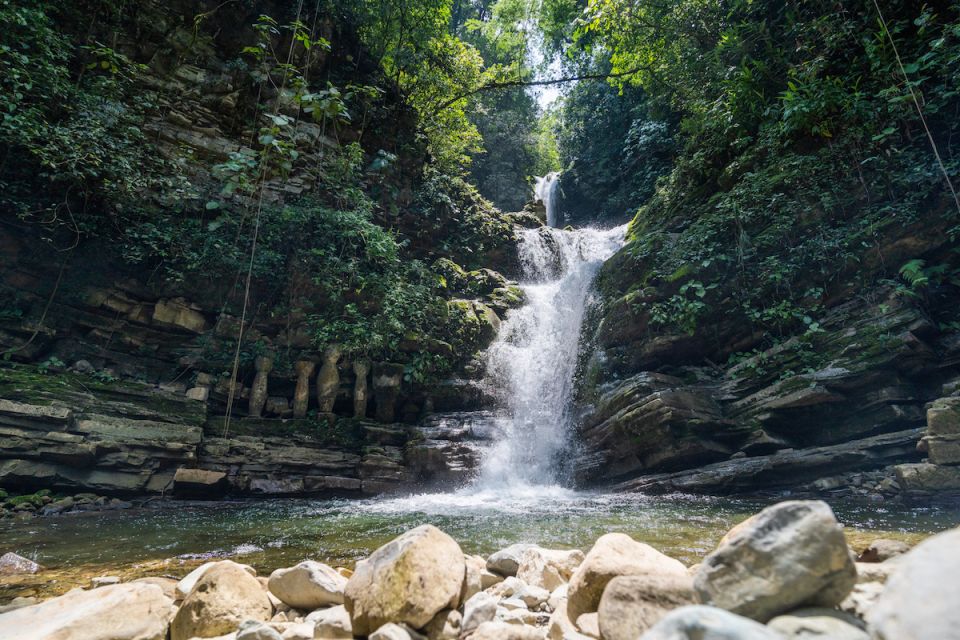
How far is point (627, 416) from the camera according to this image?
7.84m

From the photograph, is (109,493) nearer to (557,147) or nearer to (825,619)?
(825,619)

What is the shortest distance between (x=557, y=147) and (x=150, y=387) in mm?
22865

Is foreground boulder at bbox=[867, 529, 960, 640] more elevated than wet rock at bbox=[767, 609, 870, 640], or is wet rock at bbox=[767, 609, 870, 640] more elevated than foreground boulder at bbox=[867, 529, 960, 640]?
foreground boulder at bbox=[867, 529, 960, 640]

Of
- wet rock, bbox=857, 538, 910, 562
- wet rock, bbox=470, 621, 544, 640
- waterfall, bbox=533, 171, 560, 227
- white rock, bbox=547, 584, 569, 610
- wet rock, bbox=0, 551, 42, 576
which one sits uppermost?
waterfall, bbox=533, 171, 560, 227

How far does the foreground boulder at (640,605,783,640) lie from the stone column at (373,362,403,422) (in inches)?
367

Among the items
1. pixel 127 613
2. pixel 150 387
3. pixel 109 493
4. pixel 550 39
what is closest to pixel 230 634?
pixel 127 613

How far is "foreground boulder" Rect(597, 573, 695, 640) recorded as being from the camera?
1.56 m

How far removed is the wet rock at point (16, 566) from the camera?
3346 millimetres

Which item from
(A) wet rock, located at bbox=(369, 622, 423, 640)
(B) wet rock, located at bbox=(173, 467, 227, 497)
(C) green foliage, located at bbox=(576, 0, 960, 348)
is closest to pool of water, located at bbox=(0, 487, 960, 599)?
(B) wet rock, located at bbox=(173, 467, 227, 497)

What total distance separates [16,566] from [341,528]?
2.79 m

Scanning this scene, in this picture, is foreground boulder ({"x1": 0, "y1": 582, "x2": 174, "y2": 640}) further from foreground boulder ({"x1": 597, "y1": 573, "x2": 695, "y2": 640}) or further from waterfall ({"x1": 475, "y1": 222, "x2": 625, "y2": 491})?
waterfall ({"x1": 475, "y1": 222, "x2": 625, "y2": 491})

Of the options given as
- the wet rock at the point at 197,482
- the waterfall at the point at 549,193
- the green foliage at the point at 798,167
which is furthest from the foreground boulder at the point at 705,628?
the waterfall at the point at 549,193

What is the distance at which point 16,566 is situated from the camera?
11.3 feet

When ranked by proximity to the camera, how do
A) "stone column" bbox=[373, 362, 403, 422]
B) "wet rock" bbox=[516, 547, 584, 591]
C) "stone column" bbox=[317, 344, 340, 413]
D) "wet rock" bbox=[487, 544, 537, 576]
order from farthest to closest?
"stone column" bbox=[373, 362, 403, 422], "stone column" bbox=[317, 344, 340, 413], "wet rock" bbox=[487, 544, 537, 576], "wet rock" bbox=[516, 547, 584, 591]
